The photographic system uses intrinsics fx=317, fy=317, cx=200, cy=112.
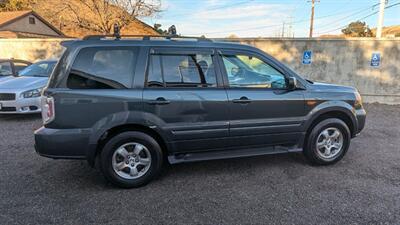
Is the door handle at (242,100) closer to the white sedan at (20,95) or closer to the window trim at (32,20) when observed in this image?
the white sedan at (20,95)

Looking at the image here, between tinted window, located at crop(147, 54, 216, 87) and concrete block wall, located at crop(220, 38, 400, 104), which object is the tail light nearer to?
tinted window, located at crop(147, 54, 216, 87)

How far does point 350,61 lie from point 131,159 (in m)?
9.11

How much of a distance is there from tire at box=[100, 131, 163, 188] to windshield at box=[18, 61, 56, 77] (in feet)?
20.1

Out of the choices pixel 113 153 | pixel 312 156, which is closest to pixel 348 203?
pixel 312 156

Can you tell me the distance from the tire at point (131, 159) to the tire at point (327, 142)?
2.24 metres

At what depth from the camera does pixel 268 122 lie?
4414 mm

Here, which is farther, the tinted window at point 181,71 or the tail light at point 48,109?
the tinted window at point 181,71

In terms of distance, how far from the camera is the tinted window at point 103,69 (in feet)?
12.4

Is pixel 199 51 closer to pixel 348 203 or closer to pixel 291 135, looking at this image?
pixel 291 135

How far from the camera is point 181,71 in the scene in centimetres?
409

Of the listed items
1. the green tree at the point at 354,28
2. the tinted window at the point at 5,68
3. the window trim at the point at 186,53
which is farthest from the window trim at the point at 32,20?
the green tree at the point at 354,28

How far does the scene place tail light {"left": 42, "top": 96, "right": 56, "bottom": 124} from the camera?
367cm

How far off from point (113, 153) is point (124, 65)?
1.09 m

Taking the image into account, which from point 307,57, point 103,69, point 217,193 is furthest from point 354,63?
point 103,69
